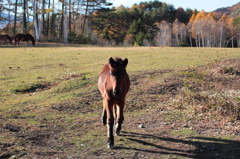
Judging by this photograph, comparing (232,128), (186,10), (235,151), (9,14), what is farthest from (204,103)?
(186,10)

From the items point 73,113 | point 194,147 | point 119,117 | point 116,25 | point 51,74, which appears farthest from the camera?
point 116,25

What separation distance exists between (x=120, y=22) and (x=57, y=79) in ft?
188

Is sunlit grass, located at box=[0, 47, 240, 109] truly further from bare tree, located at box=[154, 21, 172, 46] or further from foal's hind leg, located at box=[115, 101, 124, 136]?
bare tree, located at box=[154, 21, 172, 46]

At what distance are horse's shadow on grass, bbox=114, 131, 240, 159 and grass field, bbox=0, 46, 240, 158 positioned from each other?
2 cm

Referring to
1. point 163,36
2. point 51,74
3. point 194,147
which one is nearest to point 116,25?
point 163,36

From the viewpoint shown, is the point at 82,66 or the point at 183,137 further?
the point at 82,66

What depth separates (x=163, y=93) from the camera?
11.3 meters

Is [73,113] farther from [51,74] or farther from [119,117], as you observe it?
[51,74]

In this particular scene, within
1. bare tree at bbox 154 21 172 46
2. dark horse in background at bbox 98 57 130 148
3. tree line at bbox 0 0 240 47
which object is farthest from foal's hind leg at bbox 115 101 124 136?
bare tree at bbox 154 21 172 46

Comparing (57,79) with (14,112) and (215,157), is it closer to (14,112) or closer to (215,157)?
(14,112)

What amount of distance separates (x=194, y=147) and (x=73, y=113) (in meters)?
4.88

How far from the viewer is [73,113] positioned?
921 centimetres

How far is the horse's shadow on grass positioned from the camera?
5.40 m

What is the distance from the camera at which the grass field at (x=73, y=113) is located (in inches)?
225
